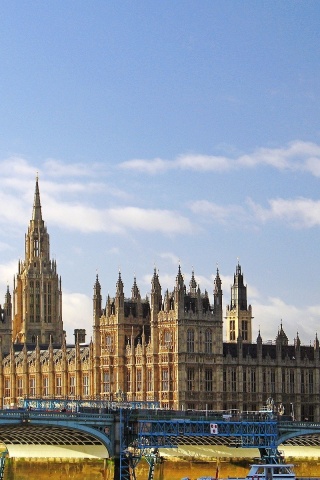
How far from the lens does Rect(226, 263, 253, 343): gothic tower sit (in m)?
184

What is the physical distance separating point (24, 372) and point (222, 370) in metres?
32.3

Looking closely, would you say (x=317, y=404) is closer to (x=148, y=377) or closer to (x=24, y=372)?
(x=148, y=377)

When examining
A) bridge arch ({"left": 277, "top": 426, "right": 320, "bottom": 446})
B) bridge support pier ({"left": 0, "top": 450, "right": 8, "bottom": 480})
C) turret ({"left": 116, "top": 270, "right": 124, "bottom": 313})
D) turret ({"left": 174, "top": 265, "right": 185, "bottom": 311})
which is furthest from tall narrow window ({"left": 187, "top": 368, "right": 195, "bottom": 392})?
bridge support pier ({"left": 0, "top": 450, "right": 8, "bottom": 480})

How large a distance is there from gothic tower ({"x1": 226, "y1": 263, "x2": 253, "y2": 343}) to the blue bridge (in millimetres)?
56869

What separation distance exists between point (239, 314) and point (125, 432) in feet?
242

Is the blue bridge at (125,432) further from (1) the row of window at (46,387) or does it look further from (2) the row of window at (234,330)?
(2) the row of window at (234,330)

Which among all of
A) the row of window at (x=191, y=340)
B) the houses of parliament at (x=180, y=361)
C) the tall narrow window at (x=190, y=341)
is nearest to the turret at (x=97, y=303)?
the houses of parliament at (x=180, y=361)

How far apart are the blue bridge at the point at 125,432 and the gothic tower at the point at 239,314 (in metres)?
56.9

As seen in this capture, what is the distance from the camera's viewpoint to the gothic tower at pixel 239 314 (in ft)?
604

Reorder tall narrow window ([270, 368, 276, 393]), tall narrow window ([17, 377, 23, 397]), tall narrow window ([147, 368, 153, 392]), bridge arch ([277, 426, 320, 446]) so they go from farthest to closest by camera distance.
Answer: tall narrow window ([17, 377, 23, 397]) < tall narrow window ([270, 368, 276, 393]) < tall narrow window ([147, 368, 153, 392]) < bridge arch ([277, 426, 320, 446])

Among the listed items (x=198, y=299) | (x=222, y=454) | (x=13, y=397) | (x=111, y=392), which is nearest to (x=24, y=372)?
(x=13, y=397)

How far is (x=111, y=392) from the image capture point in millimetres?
169125

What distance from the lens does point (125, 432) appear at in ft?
368

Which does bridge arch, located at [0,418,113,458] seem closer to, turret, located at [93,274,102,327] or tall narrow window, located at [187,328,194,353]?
tall narrow window, located at [187,328,194,353]
